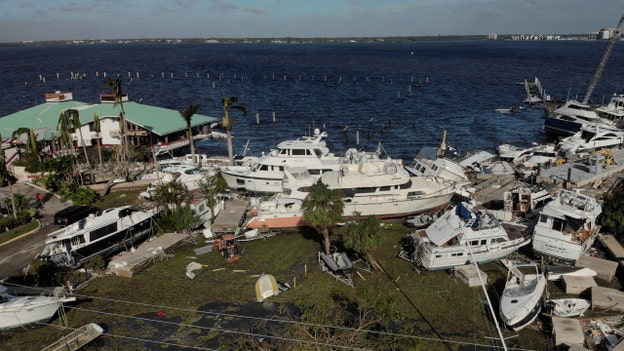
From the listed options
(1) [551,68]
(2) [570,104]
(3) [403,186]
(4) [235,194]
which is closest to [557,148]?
(2) [570,104]

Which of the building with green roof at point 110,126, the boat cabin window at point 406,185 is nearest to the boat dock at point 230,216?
the boat cabin window at point 406,185

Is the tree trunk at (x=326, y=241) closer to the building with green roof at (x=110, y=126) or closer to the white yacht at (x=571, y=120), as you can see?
the building with green roof at (x=110, y=126)

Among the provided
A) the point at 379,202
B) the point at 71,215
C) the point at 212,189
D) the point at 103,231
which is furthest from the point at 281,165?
the point at 71,215

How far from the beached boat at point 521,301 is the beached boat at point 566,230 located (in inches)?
181

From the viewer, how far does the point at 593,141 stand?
5266cm

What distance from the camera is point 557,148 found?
53.3 m

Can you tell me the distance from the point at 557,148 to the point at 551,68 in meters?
138

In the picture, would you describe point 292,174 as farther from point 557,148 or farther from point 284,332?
point 557,148

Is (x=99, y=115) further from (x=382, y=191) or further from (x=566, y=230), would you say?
(x=566, y=230)

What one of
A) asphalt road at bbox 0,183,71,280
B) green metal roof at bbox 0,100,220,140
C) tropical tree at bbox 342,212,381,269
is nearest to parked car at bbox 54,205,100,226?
asphalt road at bbox 0,183,71,280

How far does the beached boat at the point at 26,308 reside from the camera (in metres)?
19.6

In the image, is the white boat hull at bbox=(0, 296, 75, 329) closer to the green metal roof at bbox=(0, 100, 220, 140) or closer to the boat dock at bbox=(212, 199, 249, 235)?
the boat dock at bbox=(212, 199, 249, 235)

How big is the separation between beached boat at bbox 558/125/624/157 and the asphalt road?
2021 inches

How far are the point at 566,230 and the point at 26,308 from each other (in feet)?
93.6
